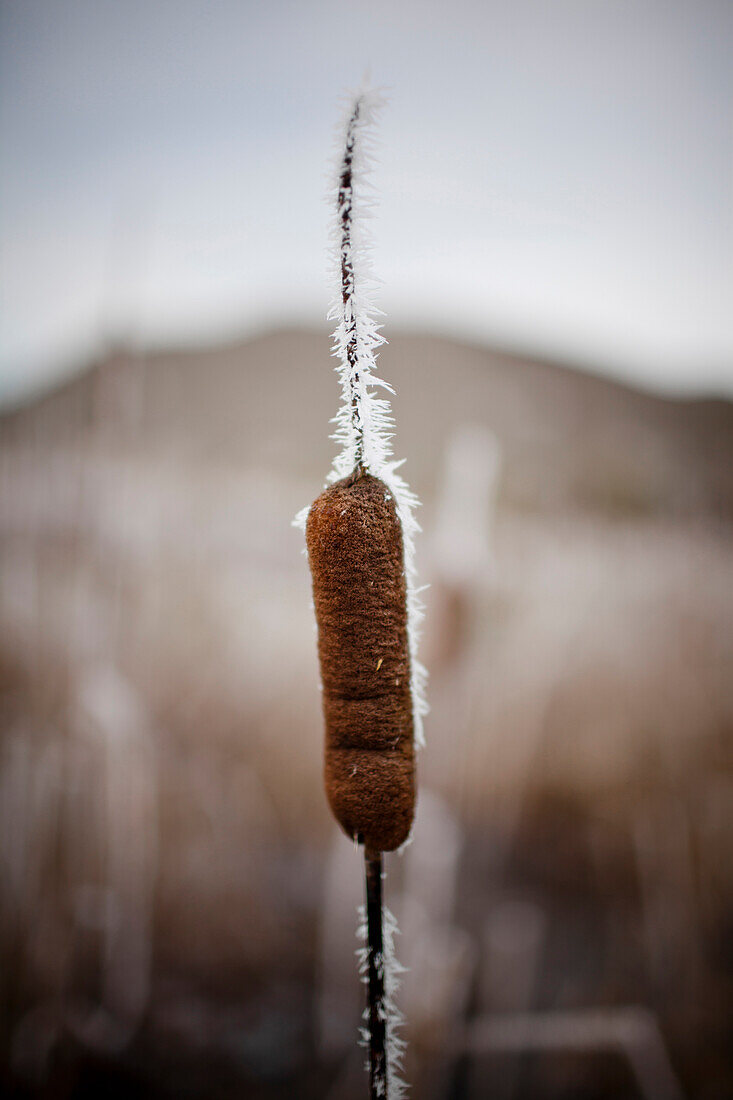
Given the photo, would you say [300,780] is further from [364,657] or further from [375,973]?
[364,657]

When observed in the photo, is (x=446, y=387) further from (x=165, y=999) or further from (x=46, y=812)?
(x=165, y=999)

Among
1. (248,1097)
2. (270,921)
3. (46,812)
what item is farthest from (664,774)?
(46,812)

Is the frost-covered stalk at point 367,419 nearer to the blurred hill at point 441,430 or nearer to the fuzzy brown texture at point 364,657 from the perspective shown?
the fuzzy brown texture at point 364,657

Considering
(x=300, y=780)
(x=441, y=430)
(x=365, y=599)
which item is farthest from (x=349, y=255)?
(x=441, y=430)

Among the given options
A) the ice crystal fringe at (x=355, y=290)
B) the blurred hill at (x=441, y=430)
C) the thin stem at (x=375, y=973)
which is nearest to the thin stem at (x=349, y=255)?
the ice crystal fringe at (x=355, y=290)

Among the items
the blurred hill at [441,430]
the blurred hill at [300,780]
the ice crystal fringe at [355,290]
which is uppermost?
the blurred hill at [441,430]

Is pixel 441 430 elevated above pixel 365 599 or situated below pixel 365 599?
above

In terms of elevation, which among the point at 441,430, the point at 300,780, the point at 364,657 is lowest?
the point at 300,780

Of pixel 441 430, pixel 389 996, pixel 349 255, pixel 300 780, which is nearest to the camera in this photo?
pixel 349 255
